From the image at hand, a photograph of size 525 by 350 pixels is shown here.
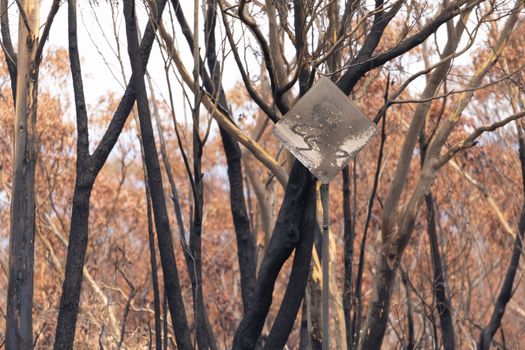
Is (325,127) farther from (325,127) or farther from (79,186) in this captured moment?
(79,186)

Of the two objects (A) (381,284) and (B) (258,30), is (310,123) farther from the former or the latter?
(A) (381,284)

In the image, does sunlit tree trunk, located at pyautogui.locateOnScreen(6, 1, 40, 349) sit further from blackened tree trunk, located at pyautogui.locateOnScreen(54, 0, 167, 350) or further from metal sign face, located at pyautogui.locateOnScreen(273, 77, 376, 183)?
metal sign face, located at pyautogui.locateOnScreen(273, 77, 376, 183)

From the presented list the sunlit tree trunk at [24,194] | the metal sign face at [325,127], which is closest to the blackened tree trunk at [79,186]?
the sunlit tree trunk at [24,194]

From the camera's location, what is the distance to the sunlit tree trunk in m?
7.83

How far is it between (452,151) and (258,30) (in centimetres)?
334

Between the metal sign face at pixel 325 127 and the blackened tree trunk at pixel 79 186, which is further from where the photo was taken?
the blackened tree trunk at pixel 79 186

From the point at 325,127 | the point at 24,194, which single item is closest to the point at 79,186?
the point at 24,194

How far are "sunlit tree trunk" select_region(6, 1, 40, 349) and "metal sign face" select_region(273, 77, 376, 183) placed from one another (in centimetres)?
367

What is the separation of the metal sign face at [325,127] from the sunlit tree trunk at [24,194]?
12.0 feet

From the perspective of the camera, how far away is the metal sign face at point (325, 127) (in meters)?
5.09

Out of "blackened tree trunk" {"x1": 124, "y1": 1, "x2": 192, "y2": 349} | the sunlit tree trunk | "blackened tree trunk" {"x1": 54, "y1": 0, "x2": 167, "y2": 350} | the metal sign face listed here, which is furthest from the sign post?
the sunlit tree trunk

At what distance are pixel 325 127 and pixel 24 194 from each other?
389 cm

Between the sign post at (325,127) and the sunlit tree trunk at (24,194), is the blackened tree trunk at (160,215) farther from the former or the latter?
the sign post at (325,127)

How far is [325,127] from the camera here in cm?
514
